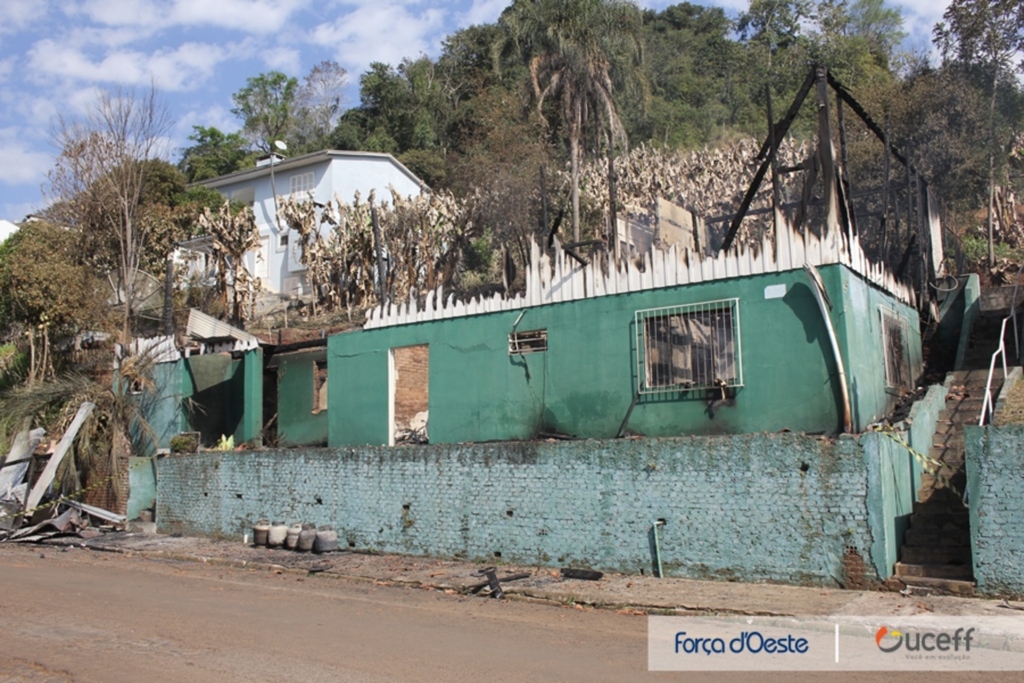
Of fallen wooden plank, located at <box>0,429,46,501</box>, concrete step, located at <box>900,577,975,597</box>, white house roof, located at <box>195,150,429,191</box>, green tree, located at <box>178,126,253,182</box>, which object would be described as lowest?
concrete step, located at <box>900,577,975,597</box>

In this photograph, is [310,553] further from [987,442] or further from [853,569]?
[987,442]

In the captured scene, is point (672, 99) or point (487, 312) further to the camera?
point (672, 99)

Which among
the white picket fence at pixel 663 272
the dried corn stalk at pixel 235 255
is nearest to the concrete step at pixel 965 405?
the white picket fence at pixel 663 272

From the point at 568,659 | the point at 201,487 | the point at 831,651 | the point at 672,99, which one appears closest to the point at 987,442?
the point at 831,651

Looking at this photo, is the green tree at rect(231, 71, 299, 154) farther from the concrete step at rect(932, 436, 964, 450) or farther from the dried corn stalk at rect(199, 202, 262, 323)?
the concrete step at rect(932, 436, 964, 450)

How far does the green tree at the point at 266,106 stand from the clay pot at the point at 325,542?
4391 cm

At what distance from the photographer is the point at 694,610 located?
959cm

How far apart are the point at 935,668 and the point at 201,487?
14516 millimetres

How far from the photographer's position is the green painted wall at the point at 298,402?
62.5ft

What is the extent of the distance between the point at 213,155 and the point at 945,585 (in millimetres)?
48956

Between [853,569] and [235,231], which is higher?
[235,231]

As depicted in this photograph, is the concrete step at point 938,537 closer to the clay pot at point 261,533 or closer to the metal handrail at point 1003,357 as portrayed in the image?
the metal handrail at point 1003,357

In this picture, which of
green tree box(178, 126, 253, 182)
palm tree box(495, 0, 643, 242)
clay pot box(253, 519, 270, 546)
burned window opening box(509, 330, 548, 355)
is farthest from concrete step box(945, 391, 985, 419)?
green tree box(178, 126, 253, 182)

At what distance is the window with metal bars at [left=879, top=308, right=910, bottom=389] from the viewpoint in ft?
43.8
